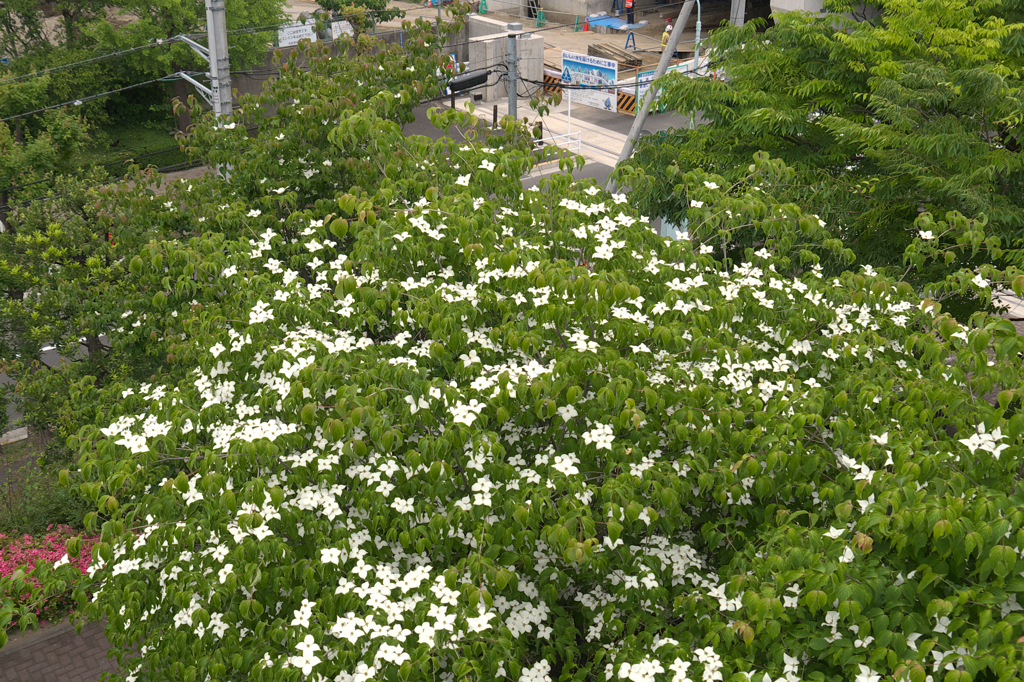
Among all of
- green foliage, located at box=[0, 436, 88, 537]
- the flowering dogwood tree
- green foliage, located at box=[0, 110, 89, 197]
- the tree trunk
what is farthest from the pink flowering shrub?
green foliage, located at box=[0, 110, 89, 197]

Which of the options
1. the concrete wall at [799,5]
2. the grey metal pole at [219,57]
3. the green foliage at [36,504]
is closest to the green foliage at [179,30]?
the grey metal pole at [219,57]

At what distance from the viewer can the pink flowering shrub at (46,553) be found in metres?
11.5

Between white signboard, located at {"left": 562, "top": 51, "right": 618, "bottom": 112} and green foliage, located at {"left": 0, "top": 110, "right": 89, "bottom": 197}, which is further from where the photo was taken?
white signboard, located at {"left": 562, "top": 51, "right": 618, "bottom": 112}

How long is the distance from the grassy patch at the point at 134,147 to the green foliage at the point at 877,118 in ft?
73.7

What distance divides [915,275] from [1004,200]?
4.57ft

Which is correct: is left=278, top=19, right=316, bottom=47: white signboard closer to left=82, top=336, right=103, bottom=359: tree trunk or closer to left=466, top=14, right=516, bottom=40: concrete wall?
left=466, top=14, right=516, bottom=40: concrete wall

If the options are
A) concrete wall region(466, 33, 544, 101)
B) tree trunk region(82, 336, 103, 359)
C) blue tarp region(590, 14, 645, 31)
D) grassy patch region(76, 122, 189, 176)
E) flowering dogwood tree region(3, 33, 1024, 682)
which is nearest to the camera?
flowering dogwood tree region(3, 33, 1024, 682)

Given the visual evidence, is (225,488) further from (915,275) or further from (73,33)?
(73,33)

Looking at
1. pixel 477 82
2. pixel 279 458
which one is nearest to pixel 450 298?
pixel 279 458

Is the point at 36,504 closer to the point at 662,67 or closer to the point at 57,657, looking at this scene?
the point at 57,657

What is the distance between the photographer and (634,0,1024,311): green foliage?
34.1 feet

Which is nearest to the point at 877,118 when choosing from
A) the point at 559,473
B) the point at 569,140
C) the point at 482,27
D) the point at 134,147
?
the point at 559,473

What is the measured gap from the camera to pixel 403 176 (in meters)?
9.36

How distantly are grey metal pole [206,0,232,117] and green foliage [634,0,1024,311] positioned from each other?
23.6ft
